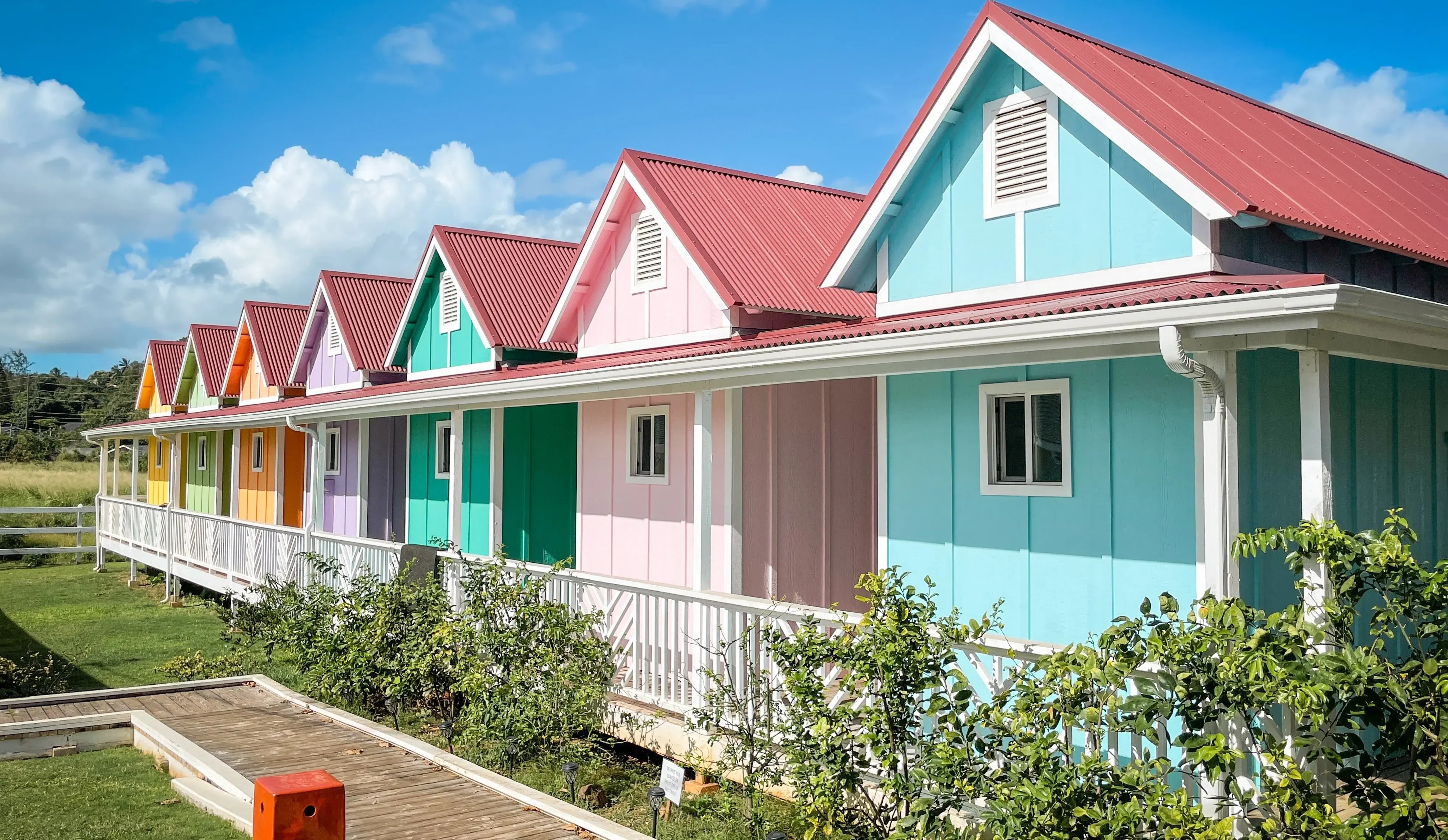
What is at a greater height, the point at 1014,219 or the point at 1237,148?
the point at 1237,148

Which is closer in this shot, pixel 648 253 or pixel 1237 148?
pixel 1237 148

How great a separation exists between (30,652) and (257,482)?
32.0 ft

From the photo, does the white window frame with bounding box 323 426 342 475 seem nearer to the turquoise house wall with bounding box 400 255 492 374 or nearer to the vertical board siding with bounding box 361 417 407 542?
the vertical board siding with bounding box 361 417 407 542

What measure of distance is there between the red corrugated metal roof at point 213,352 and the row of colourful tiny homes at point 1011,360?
17.5 meters

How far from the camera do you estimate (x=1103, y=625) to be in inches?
324

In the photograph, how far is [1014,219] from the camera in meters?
9.89

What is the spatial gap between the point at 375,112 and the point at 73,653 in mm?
14922

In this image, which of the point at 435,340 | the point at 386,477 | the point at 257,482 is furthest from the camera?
the point at 257,482

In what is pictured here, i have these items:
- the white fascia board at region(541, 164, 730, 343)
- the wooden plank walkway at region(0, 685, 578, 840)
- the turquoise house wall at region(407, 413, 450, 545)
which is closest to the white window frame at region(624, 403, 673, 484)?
the white fascia board at region(541, 164, 730, 343)

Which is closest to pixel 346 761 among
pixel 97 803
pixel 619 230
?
pixel 97 803

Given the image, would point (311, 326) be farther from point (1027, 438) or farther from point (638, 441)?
point (1027, 438)

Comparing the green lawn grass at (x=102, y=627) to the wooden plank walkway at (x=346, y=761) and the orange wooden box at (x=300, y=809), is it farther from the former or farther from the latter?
the orange wooden box at (x=300, y=809)

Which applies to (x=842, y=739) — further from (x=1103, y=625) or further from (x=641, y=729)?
(x=641, y=729)

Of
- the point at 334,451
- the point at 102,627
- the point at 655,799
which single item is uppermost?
the point at 334,451
